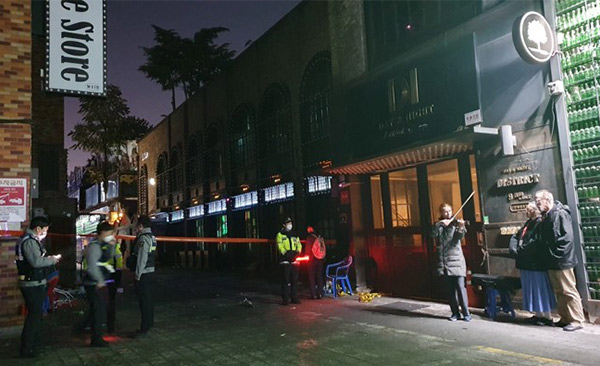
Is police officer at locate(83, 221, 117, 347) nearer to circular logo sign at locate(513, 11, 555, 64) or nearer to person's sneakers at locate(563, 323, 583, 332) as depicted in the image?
person's sneakers at locate(563, 323, 583, 332)

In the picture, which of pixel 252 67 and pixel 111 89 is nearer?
pixel 252 67

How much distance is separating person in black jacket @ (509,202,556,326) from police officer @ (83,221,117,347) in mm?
6752

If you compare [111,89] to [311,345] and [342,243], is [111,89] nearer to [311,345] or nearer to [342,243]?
[342,243]

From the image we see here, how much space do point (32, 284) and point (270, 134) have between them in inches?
490

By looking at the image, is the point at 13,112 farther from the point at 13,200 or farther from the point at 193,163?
the point at 193,163

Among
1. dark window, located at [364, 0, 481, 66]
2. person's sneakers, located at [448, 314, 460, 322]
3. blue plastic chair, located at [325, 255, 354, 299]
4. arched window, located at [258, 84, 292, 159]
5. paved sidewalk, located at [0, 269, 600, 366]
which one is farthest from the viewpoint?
arched window, located at [258, 84, 292, 159]

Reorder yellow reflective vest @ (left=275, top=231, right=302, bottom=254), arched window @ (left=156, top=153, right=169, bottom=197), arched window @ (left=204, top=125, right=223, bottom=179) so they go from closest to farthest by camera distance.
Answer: yellow reflective vest @ (left=275, top=231, right=302, bottom=254), arched window @ (left=204, top=125, right=223, bottom=179), arched window @ (left=156, top=153, right=169, bottom=197)

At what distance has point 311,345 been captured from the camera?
674 centimetres

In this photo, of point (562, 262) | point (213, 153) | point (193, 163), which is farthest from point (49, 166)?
point (562, 262)

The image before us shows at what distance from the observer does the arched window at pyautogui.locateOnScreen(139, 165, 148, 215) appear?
33125 mm

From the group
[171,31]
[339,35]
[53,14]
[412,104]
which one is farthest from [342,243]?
[171,31]

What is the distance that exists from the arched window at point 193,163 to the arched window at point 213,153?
849 mm

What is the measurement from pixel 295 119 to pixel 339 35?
11.7 ft

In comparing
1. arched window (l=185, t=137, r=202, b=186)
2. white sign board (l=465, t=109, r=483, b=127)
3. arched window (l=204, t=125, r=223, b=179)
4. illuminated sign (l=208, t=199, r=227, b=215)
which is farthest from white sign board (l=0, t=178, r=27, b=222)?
arched window (l=185, t=137, r=202, b=186)
